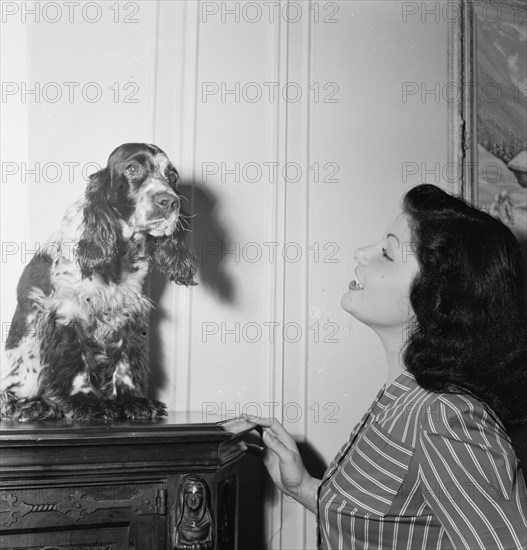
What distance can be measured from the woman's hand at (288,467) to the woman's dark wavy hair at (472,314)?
0.57m

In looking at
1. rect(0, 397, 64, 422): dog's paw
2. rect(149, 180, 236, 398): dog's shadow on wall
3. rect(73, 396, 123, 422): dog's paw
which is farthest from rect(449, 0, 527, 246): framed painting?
rect(0, 397, 64, 422): dog's paw

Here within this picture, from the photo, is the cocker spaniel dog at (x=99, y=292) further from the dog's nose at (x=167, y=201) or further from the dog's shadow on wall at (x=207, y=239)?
the dog's shadow on wall at (x=207, y=239)

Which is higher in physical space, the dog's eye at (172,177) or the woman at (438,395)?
the dog's eye at (172,177)

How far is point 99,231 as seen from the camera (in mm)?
2111

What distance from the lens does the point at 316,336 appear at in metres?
2.66

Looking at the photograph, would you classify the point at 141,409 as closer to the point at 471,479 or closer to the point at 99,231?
the point at 99,231

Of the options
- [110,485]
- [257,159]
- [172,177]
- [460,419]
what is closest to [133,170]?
[172,177]

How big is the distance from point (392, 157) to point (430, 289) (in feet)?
3.84

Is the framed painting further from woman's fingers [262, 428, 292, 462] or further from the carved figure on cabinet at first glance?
the carved figure on cabinet

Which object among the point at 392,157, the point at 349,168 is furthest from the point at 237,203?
the point at 392,157

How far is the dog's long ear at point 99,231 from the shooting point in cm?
210

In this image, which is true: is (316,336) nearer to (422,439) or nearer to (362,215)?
(362,215)

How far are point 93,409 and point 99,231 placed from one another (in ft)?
1.67

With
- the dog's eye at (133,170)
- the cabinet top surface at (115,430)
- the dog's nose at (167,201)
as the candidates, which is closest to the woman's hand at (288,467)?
the cabinet top surface at (115,430)
